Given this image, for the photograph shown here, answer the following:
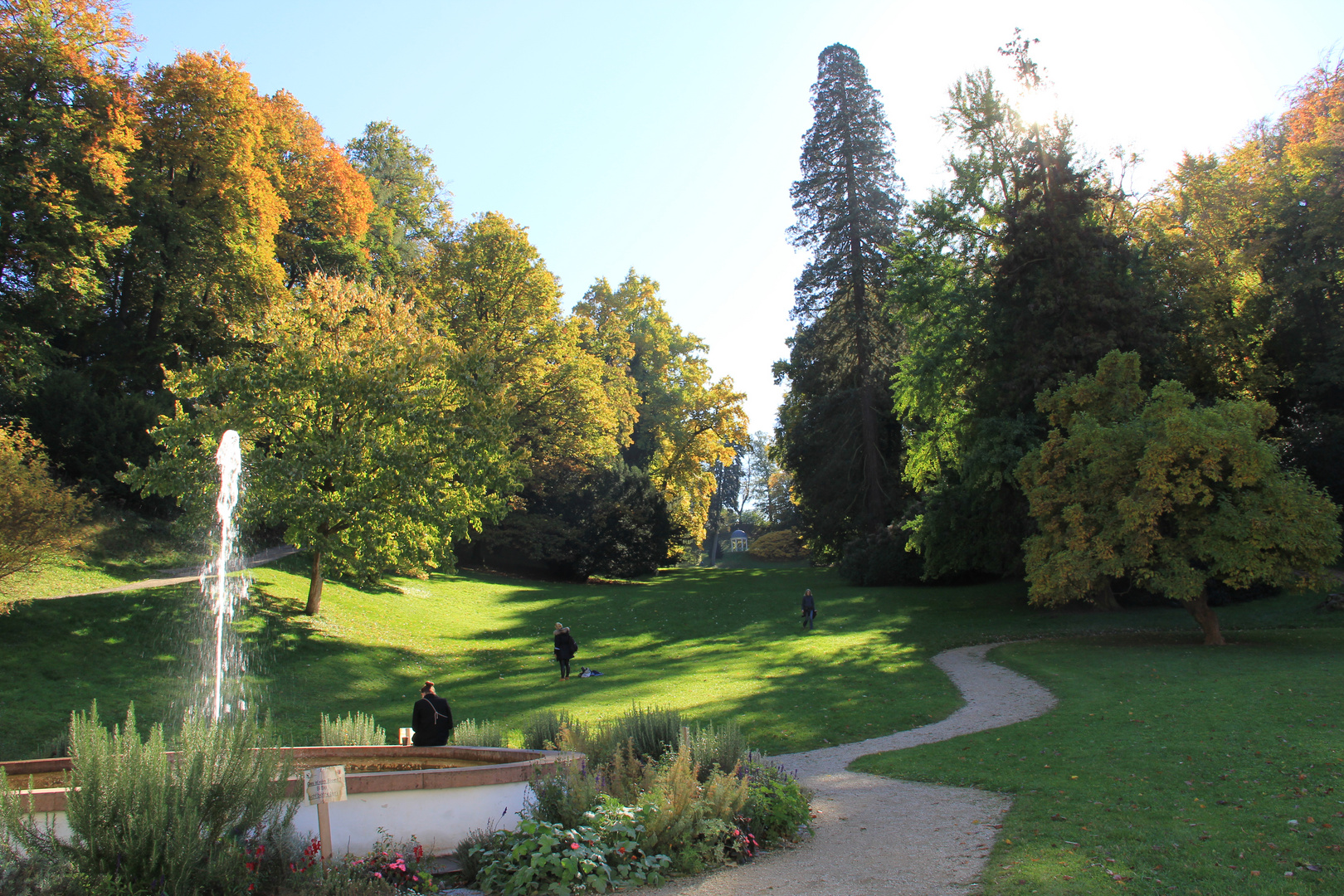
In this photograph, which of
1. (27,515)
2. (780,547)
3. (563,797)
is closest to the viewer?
(563,797)

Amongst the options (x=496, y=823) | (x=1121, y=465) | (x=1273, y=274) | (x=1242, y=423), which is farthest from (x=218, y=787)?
(x=1273, y=274)

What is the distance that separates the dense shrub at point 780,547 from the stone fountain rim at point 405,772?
6099 centimetres

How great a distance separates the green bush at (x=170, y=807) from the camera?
579 centimetres

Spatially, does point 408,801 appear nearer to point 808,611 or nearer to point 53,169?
point 808,611

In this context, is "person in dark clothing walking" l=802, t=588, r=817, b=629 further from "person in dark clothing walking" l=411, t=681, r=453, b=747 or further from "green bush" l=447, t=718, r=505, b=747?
"person in dark clothing walking" l=411, t=681, r=453, b=747

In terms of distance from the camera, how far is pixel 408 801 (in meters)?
7.39

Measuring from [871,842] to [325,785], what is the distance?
5091mm

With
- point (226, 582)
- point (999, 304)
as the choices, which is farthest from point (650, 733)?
point (999, 304)

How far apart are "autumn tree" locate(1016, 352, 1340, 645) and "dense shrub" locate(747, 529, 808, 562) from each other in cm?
4565

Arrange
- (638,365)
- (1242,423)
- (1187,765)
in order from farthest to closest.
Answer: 1. (638,365)
2. (1242,423)
3. (1187,765)

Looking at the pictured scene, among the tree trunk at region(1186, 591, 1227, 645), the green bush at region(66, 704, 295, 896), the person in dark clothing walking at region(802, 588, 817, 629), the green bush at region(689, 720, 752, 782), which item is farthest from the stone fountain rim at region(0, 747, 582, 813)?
the tree trunk at region(1186, 591, 1227, 645)

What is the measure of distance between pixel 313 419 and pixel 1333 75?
38.0 meters

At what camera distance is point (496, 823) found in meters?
7.74

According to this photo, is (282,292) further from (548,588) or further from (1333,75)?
(1333,75)
